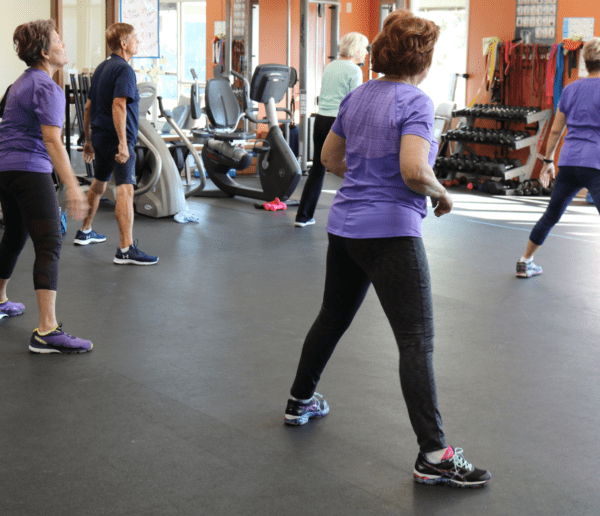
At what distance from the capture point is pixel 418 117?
1.95 m

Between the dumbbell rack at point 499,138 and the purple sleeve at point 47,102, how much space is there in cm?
634

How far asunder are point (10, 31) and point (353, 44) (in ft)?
12.1

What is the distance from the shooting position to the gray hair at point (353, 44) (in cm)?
531

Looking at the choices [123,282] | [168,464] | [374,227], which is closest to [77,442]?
[168,464]

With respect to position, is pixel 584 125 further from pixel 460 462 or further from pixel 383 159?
pixel 460 462

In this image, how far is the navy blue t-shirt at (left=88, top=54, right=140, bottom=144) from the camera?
434 centimetres

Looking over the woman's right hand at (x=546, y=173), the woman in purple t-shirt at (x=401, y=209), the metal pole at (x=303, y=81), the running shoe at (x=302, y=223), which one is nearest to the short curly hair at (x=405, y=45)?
the woman in purple t-shirt at (x=401, y=209)

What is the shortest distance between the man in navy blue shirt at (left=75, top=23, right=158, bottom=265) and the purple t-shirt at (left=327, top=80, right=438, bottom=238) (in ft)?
8.50

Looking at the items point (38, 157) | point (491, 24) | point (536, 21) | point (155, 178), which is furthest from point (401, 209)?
point (491, 24)

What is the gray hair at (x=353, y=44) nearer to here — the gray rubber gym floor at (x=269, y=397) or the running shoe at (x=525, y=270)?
the gray rubber gym floor at (x=269, y=397)

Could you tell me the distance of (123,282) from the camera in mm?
4262

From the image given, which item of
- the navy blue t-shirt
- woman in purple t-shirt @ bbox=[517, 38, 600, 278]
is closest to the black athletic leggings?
the navy blue t-shirt

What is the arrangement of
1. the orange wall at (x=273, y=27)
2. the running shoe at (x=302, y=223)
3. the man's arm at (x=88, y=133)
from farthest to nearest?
the orange wall at (x=273, y=27), the running shoe at (x=302, y=223), the man's arm at (x=88, y=133)

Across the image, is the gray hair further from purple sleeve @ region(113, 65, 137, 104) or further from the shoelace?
the shoelace
